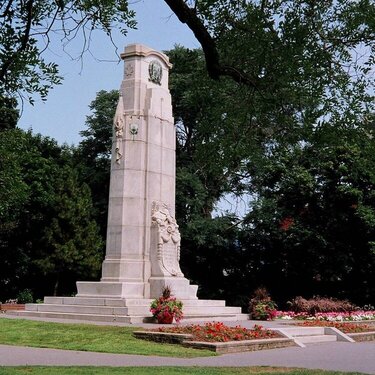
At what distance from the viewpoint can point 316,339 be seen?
1753 centimetres

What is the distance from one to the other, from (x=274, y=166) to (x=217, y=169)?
88.1ft

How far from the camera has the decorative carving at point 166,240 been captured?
22.5 m

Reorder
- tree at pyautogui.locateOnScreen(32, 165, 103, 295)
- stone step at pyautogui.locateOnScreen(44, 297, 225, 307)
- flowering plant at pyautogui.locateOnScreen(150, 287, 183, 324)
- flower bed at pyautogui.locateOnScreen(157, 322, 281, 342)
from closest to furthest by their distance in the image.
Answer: flower bed at pyautogui.locateOnScreen(157, 322, 281, 342), flowering plant at pyautogui.locateOnScreen(150, 287, 183, 324), stone step at pyautogui.locateOnScreen(44, 297, 225, 307), tree at pyautogui.locateOnScreen(32, 165, 103, 295)

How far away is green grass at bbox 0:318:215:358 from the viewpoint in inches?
518

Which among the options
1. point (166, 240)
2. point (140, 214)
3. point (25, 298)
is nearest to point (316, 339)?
point (166, 240)

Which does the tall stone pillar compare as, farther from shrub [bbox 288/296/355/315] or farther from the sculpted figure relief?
shrub [bbox 288/296/355/315]

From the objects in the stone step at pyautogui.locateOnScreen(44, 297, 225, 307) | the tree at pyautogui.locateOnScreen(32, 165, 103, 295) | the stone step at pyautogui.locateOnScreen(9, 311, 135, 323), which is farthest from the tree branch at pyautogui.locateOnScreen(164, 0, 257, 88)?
the tree at pyautogui.locateOnScreen(32, 165, 103, 295)

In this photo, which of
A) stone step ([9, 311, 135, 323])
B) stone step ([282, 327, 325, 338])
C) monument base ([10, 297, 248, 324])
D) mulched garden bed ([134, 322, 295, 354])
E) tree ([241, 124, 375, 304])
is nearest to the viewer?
mulched garden bed ([134, 322, 295, 354])

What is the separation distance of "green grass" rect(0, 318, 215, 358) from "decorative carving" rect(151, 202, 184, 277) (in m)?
5.86

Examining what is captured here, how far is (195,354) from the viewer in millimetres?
12781

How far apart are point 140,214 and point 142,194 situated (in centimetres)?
79

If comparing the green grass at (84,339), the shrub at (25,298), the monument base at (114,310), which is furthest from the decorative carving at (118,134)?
the shrub at (25,298)

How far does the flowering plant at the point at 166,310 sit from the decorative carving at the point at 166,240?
333 centimetres

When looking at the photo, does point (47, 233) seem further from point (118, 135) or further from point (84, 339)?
point (84, 339)
